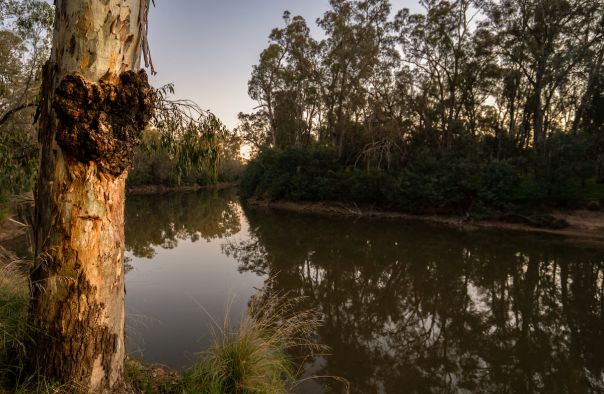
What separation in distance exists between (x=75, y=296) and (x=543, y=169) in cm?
1901

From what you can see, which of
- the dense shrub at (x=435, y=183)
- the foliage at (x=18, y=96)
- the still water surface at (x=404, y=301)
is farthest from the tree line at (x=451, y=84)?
the foliage at (x=18, y=96)

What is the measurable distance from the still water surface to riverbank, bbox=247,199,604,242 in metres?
1.71

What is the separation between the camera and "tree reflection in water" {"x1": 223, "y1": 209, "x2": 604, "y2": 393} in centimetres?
423

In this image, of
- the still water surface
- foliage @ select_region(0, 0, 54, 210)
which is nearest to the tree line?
the still water surface

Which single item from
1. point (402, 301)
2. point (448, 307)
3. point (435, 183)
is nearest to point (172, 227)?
point (402, 301)

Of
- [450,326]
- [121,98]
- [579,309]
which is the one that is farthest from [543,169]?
[121,98]

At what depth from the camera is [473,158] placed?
18.5 metres

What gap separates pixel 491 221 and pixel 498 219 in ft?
1.18

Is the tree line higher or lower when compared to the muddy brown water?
higher

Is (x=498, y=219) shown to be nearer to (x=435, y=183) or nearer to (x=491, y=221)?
(x=491, y=221)

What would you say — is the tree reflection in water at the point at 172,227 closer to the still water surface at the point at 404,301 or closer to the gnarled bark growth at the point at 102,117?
the still water surface at the point at 404,301

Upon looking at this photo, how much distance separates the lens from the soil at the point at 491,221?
14.1 meters

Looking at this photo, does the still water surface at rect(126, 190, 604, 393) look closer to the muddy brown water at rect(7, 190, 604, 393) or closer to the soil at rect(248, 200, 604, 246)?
the muddy brown water at rect(7, 190, 604, 393)

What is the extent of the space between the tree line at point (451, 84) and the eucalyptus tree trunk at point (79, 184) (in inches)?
708
